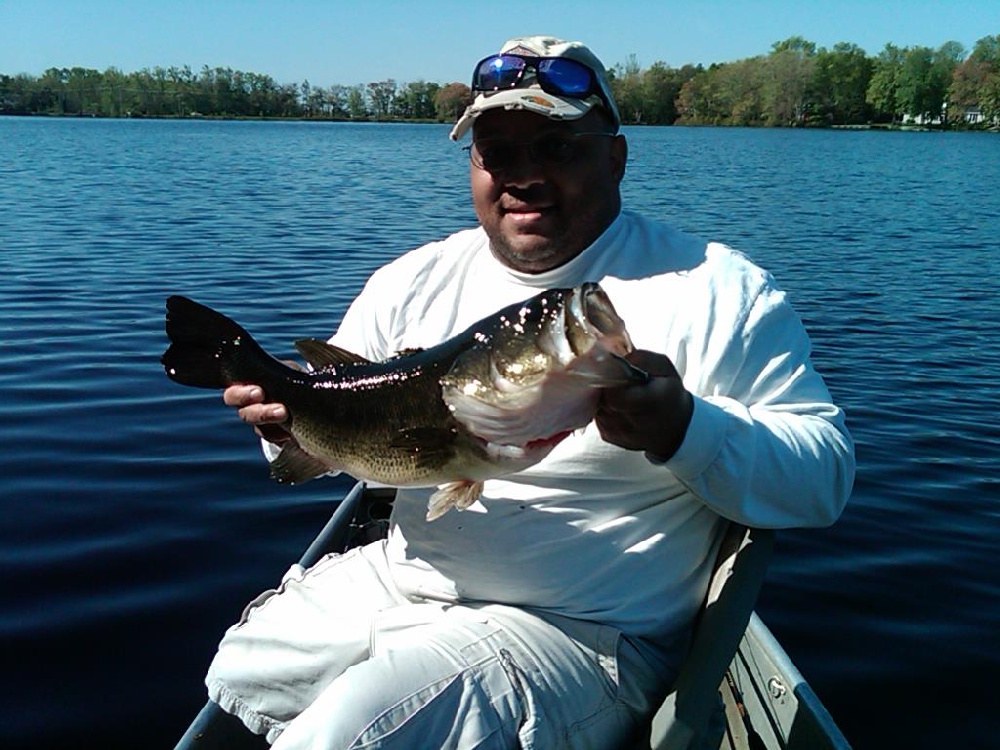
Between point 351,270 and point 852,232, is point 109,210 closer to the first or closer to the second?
point 351,270

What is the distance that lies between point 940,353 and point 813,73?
14179 cm

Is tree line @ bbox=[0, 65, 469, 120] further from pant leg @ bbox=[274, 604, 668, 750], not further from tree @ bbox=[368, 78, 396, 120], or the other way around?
pant leg @ bbox=[274, 604, 668, 750]

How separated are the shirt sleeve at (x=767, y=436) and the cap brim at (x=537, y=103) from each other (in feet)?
3.12

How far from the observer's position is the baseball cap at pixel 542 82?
3.31m

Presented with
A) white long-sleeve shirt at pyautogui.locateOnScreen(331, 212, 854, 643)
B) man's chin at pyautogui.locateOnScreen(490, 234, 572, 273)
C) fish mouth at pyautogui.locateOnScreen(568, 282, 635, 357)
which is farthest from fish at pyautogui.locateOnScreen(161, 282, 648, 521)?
man's chin at pyautogui.locateOnScreen(490, 234, 572, 273)

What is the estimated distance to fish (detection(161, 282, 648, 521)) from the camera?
232 centimetres

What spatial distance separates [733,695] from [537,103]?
255cm

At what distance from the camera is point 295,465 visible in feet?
11.0

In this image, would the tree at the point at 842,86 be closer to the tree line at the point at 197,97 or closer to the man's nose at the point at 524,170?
the tree line at the point at 197,97

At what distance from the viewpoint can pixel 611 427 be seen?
96.9 inches

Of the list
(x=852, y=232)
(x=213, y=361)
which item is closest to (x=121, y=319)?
(x=213, y=361)

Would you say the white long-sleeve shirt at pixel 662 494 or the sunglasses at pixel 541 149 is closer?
the white long-sleeve shirt at pixel 662 494

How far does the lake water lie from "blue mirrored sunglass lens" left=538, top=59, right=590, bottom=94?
11.5 ft

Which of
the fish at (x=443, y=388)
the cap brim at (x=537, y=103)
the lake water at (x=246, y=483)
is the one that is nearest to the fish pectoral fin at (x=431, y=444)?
the fish at (x=443, y=388)
